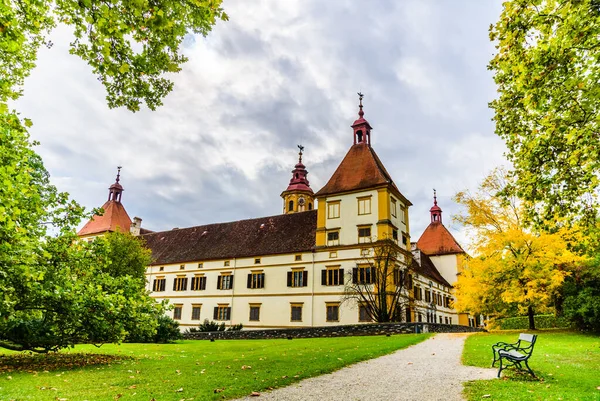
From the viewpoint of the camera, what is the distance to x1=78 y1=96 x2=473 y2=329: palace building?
1261 inches

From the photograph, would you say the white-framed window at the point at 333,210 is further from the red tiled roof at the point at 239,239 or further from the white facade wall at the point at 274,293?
the white facade wall at the point at 274,293

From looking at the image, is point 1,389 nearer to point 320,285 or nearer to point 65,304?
point 65,304

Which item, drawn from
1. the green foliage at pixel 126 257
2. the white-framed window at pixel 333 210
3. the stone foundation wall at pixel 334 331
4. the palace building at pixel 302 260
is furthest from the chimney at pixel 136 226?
the white-framed window at pixel 333 210

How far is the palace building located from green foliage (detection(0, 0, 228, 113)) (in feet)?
82.5

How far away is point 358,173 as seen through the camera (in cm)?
3466

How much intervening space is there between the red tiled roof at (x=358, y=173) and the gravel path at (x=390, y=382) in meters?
22.0

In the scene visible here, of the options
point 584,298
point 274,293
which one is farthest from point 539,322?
point 274,293

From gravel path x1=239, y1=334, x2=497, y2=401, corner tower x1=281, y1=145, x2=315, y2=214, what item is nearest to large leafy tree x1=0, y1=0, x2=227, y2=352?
gravel path x1=239, y1=334, x2=497, y2=401

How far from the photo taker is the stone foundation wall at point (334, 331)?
78.3ft

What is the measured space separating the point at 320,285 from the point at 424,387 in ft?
81.6

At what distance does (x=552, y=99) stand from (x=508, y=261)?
48.6ft

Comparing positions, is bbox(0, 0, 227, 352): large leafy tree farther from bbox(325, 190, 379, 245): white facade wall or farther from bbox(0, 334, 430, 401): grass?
bbox(325, 190, 379, 245): white facade wall

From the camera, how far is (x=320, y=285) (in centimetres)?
3259

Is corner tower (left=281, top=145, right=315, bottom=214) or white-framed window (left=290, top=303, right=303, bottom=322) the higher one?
corner tower (left=281, top=145, right=315, bottom=214)
